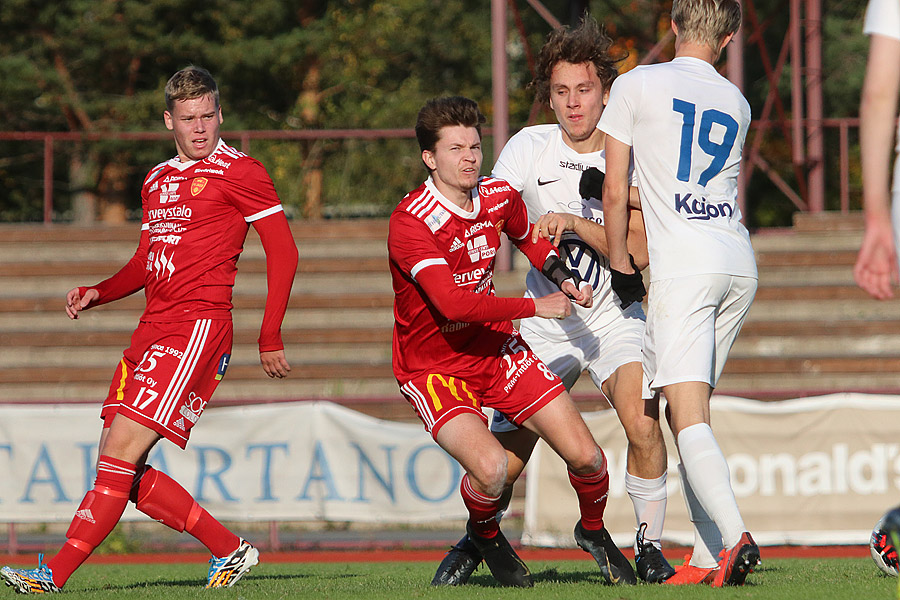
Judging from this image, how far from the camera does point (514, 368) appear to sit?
5.38 metres

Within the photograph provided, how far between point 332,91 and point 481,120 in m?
25.8

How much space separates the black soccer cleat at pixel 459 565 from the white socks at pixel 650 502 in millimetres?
859

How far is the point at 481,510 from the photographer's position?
5.35 m

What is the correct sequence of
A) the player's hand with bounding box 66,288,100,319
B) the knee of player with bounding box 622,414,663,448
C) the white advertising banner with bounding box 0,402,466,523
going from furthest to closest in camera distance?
the white advertising banner with bounding box 0,402,466,523
the player's hand with bounding box 66,288,100,319
the knee of player with bounding box 622,414,663,448

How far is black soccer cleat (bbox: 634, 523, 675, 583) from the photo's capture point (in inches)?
207

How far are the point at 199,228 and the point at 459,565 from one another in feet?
6.91

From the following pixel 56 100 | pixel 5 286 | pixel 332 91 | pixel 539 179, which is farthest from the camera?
pixel 332 91

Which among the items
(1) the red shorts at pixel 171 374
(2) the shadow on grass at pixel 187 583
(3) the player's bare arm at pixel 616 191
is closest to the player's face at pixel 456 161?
(3) the player's bare arm at pixel 616 191

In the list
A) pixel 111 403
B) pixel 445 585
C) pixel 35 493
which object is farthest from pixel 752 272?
pixel 35 493

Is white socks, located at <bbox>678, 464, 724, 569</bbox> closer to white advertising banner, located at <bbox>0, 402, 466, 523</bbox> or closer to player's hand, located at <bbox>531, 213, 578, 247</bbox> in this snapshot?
player's hand, located at <bbox>531, 213, 578, 247</bbox>

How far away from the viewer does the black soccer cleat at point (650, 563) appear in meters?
5.26

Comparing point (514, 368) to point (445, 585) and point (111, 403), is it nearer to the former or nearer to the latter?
point (445, 585)

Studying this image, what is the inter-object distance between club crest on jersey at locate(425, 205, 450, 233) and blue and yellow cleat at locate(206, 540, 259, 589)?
1.85 m

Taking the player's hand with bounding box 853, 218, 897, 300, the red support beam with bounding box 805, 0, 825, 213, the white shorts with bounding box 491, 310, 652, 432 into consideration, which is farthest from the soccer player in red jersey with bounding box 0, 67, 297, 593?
the red support beam with bounding box 805, 0, 825, 213
